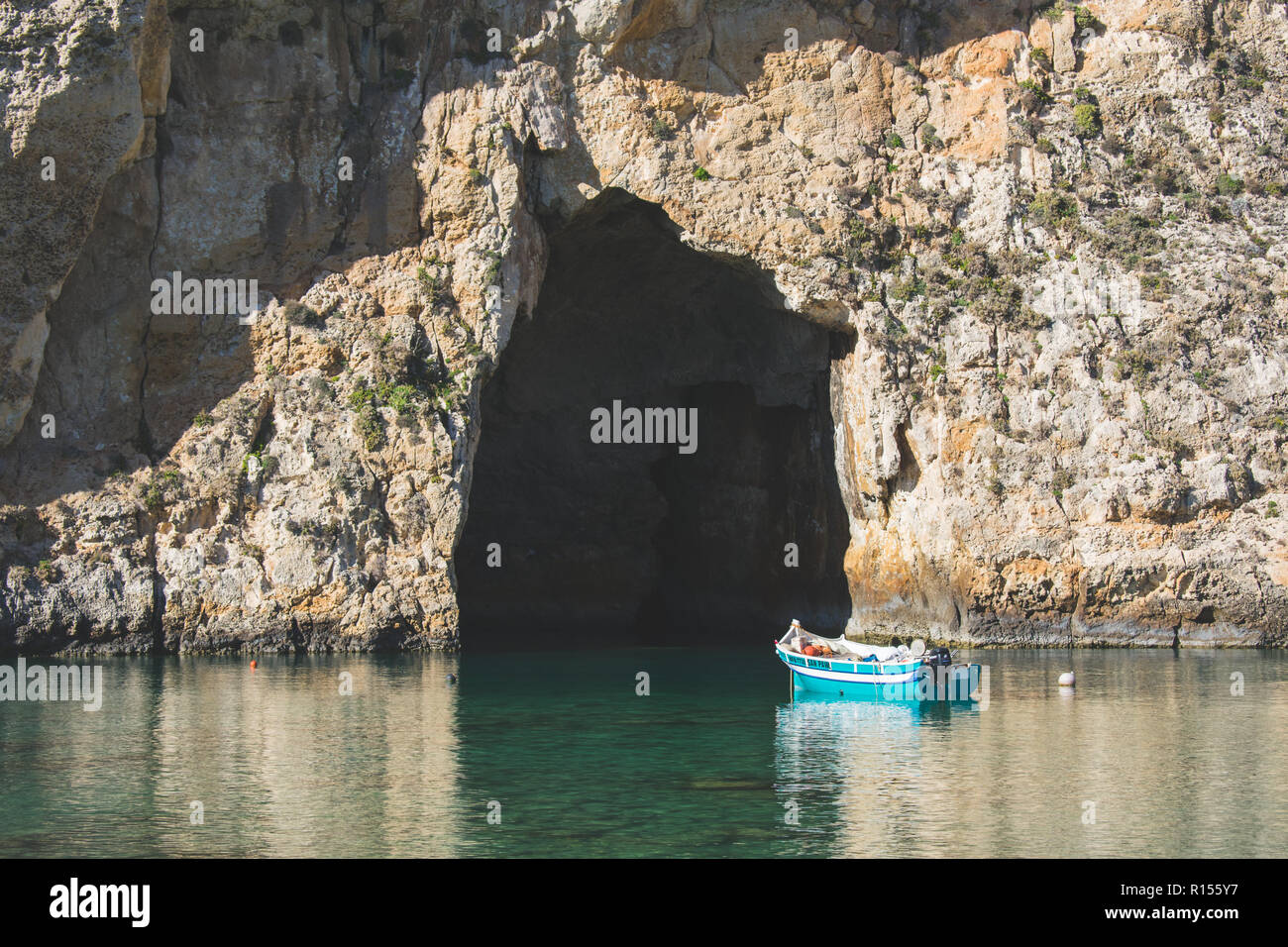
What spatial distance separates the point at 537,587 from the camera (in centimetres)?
6297

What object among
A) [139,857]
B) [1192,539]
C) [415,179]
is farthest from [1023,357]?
[139,857]

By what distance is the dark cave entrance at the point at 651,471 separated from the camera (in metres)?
55.8

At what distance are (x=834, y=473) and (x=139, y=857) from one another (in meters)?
40.0

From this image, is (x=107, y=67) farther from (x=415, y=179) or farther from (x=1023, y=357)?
(x=1023, y=357)

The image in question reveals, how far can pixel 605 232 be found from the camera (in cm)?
5272
